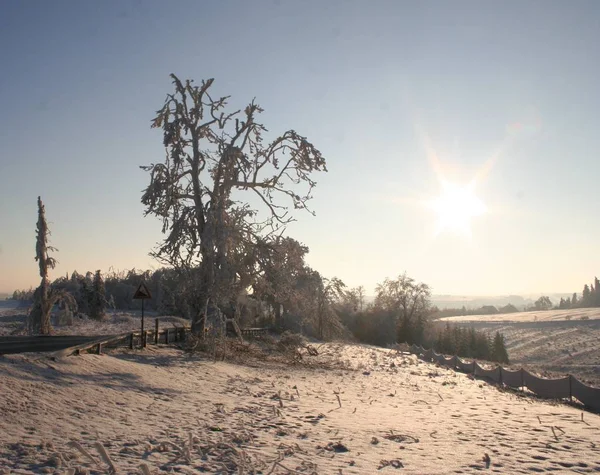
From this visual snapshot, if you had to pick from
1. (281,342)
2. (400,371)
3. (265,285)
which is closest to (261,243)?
(265,285)

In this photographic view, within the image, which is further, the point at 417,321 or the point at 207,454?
the point at 417,321

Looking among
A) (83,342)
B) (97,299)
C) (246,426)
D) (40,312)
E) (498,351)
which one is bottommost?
(498,351)

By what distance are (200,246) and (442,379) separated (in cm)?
1171

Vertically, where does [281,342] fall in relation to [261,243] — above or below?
below

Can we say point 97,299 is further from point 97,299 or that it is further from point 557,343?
point 557,343

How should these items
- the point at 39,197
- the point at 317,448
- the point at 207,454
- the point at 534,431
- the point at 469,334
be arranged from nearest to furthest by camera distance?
the point at 207,454
the point at 317,448
the point at 534,431
the point at 39,197
the point at 469,334

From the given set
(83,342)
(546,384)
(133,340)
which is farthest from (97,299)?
(546,384)

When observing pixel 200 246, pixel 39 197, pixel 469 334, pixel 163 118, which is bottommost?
pixel 469 334

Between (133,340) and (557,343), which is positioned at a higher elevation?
(133,340)

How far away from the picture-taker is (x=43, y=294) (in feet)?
101

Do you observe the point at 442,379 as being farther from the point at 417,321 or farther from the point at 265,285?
the point at 417,321

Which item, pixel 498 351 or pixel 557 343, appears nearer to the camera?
pixel 498 351

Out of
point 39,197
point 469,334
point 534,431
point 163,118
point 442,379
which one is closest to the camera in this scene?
point 534,431

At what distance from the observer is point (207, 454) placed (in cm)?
747
